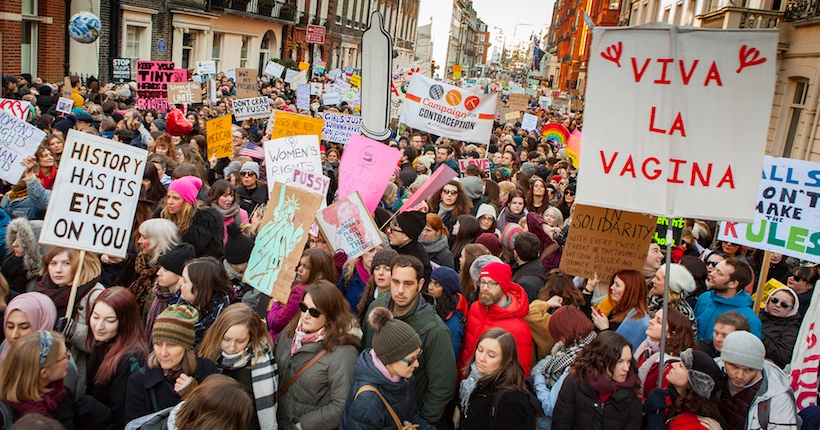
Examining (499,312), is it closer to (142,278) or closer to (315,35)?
(142,278)

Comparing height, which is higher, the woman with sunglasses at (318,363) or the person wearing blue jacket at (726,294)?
the person wearing blue jacket at (726,294)

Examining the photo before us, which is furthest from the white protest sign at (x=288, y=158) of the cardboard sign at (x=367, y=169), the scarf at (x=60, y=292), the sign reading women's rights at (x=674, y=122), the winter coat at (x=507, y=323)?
the sign reading women's rights at (x=674, y=122)

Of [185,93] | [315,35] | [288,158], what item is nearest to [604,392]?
[288,158]

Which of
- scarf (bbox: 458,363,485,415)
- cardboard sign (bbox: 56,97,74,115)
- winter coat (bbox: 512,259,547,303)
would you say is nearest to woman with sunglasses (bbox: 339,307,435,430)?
scarf (bbox: 458,363,485,415)

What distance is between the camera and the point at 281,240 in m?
4.68

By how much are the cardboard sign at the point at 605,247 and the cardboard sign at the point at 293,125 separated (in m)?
4.33

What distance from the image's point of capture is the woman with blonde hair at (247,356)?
343 cm

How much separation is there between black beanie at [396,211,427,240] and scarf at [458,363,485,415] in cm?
184

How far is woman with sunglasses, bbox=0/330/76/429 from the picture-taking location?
3.05 meters

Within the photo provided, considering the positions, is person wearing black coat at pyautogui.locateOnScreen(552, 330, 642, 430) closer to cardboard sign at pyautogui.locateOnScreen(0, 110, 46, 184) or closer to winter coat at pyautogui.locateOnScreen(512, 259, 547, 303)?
winter coat at pyautogui.locateOnScreen(512, 259, 547, 303)

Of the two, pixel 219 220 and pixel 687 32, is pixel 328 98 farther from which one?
pixel 687 32

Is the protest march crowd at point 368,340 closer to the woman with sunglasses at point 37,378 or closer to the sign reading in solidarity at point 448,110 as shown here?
the woman with sunglasses at point 37,378

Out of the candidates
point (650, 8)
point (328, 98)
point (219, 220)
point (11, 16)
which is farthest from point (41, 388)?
point (650, 8)

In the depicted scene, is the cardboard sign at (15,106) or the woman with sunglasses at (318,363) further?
the cardboard sign at (15,106)
